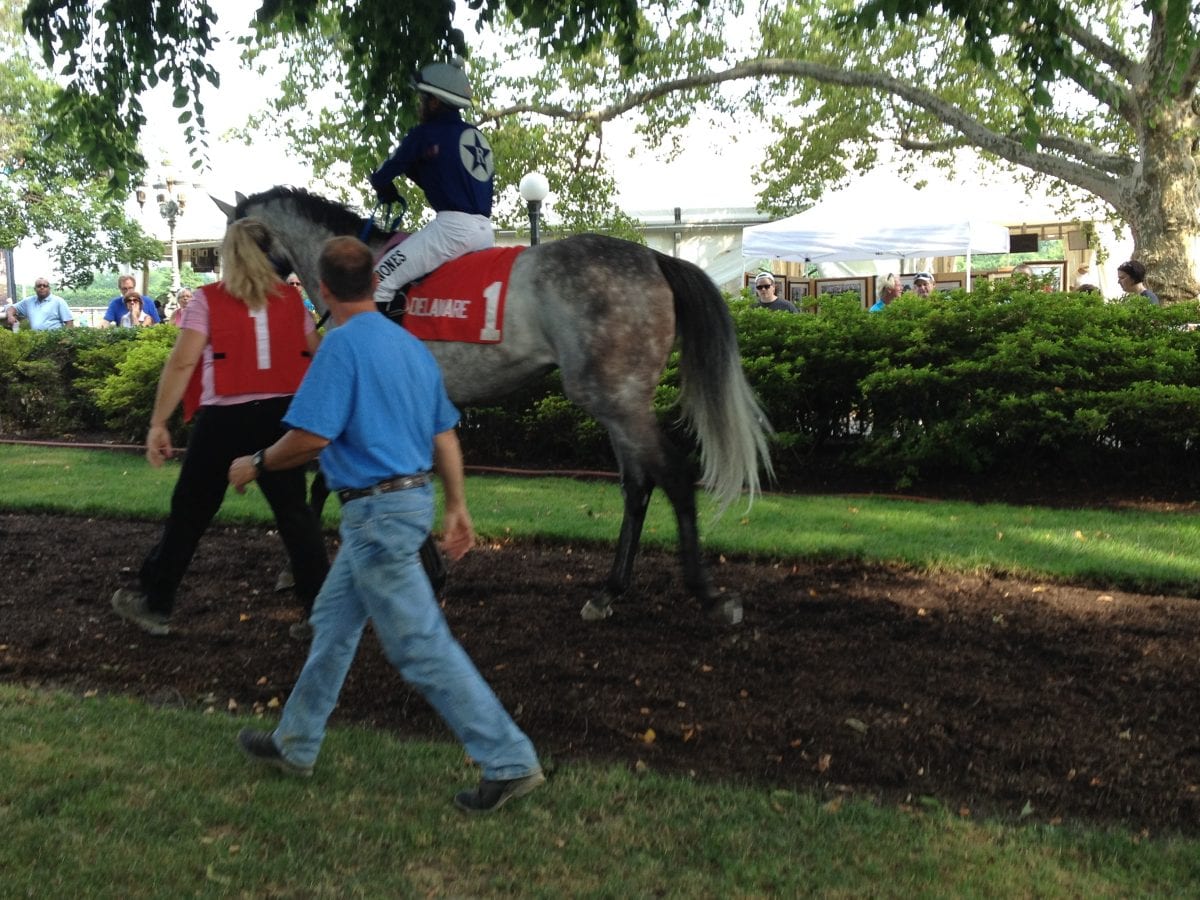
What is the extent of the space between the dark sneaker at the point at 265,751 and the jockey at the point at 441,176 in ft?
9.01

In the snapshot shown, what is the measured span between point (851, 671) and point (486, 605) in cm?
203

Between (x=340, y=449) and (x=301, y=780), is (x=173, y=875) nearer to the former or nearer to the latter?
(x=301, y=780)

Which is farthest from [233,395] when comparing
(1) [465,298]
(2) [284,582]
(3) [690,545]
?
(3) [690,545]

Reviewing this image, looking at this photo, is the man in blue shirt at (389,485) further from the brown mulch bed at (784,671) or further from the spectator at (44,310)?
the spectator at (44,310)

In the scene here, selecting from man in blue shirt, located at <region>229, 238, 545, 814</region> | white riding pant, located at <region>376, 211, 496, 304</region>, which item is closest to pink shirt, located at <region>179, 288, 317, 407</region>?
white riding pant, located at <region>376, 211, 496, 304</region>

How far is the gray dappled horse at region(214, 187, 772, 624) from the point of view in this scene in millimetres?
5828

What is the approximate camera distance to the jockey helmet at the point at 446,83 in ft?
19.0

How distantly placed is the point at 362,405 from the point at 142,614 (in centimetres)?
263

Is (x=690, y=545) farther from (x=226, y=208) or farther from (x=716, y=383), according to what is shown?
(x=226, y=208)

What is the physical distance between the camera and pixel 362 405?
3461mm

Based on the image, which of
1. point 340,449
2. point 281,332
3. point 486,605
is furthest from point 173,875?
point 486,605

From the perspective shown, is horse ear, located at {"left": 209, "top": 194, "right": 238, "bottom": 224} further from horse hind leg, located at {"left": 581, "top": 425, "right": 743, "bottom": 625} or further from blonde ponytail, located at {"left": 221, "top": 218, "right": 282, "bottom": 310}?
horse hind leg, located at {"left": 581, "top": 425, "right": 743, "bottom": 625}

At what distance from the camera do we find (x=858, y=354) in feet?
32.2

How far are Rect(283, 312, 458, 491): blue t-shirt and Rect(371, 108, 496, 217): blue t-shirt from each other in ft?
8.44
